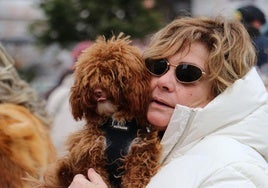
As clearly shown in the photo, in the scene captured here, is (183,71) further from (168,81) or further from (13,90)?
(13,90)

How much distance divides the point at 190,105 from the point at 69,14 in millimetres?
7796

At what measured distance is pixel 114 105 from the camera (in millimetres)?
2262

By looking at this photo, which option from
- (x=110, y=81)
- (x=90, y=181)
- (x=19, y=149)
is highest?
(x=110, y=81)

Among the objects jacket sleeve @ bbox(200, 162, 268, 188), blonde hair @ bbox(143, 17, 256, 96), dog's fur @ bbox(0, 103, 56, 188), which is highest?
blonde hair @ bbox(143, 17, 256, 96)

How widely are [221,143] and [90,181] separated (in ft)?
1.64

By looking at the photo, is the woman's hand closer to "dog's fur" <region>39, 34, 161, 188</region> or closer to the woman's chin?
"dog's fur" <region>39, 34, 161, 188</region>

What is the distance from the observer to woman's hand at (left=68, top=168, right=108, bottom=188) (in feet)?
7.22

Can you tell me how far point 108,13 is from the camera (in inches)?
389

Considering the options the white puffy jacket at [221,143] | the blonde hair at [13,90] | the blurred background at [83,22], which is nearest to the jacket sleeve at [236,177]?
the white puffy jacket at [221,143]

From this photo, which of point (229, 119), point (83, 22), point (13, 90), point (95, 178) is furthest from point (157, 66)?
point (83, 22)

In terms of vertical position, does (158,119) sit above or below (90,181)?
above

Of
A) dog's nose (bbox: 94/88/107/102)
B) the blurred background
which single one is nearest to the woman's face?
dog's nose (bbox: 94/88/107/102)

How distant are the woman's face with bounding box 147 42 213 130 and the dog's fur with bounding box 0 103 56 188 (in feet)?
2.31

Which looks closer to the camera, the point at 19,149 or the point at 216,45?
the point at 216,45
